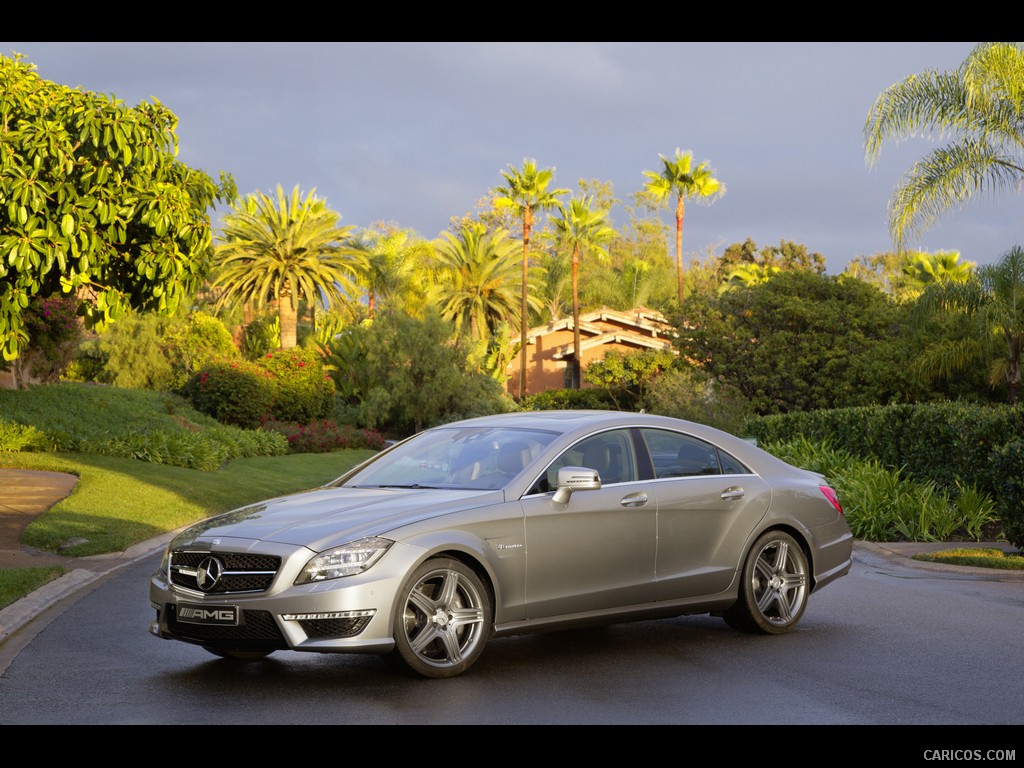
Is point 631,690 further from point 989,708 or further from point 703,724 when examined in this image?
point 989,708

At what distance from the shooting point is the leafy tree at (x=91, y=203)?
1407 centimetres

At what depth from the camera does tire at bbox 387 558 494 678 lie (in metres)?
7.32

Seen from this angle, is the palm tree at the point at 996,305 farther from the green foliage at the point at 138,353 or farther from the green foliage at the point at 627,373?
the green foliage at the point at 138,353

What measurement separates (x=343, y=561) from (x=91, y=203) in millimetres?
9137

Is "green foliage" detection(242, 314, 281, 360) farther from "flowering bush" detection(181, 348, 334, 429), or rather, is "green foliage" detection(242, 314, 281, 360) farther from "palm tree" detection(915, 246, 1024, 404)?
"palm tree" detection(915, 246, 1024, 404)

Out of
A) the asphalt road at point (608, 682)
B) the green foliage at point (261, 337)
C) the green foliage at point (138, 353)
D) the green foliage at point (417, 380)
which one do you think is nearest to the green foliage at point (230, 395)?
the green foliage at point (417, 380)

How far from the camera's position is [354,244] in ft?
249

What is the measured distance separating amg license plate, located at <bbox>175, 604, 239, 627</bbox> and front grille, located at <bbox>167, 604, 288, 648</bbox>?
0.03 m

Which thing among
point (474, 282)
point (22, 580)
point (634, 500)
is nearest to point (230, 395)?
point (474, 282)

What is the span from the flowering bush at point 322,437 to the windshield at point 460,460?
3459cm

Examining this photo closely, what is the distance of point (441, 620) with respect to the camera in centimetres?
747

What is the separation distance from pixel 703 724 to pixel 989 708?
166 centimetres

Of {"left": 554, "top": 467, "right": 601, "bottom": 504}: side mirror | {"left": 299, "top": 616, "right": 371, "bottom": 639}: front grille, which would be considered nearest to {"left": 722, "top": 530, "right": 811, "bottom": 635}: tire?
{"left": 554, "top": 467, "right": 601, "bottom": 504}: side mirror

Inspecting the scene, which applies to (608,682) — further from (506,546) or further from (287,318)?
(287,318)
